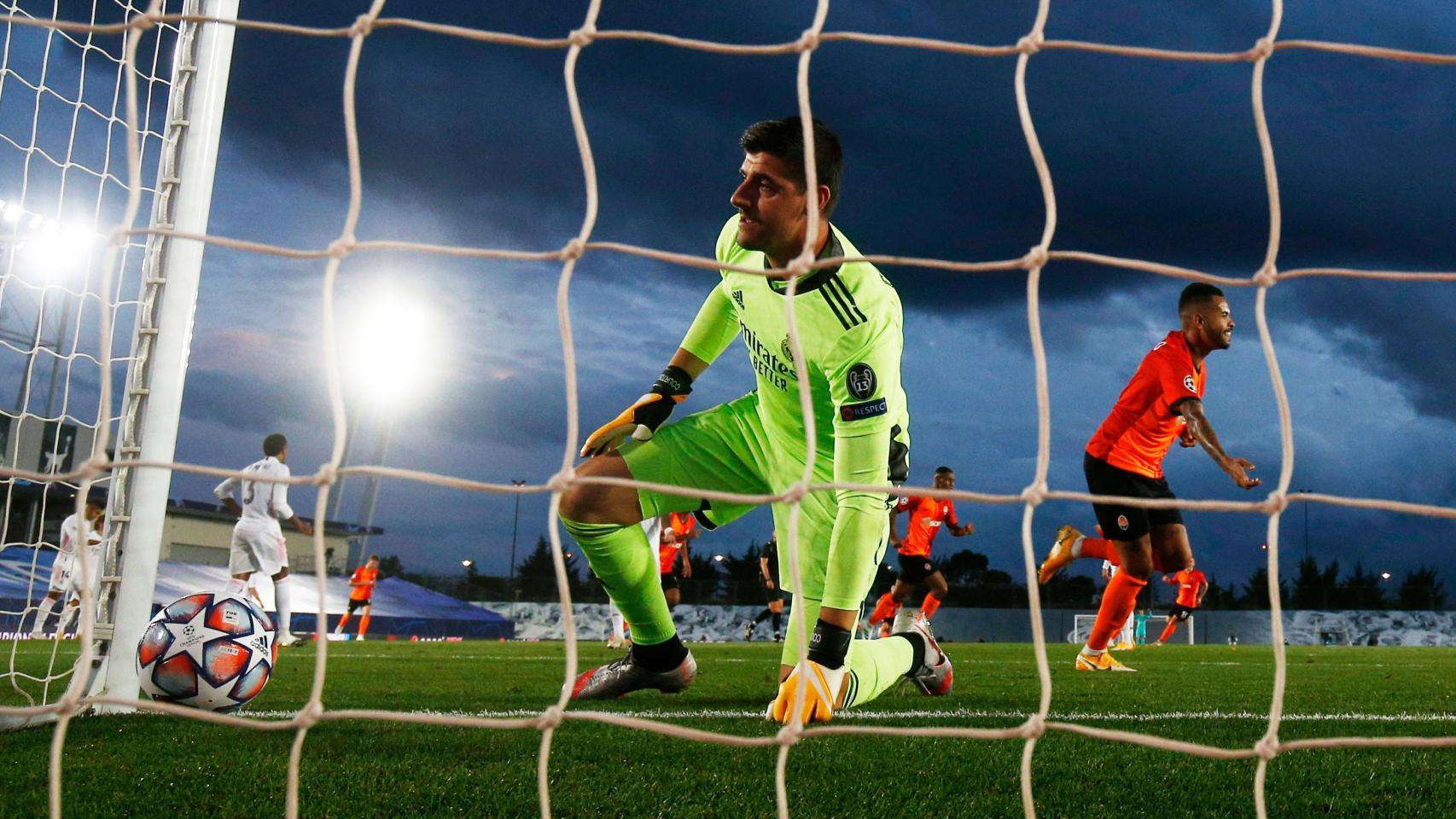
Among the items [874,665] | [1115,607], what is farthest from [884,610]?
[874,665]

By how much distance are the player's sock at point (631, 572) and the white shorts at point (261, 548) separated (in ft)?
22.2

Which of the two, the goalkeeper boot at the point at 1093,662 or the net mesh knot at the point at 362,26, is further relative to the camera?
the goalkeeper boot at the point at 1093,662

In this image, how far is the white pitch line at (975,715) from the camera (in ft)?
11.9

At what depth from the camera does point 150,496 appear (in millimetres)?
3533

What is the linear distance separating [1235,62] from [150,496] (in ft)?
10.8

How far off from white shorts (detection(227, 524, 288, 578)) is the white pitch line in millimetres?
6517

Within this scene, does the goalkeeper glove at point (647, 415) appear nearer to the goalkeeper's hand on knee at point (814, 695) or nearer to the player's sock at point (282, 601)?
the goalkeeper's hand on knee at point (814, 695)

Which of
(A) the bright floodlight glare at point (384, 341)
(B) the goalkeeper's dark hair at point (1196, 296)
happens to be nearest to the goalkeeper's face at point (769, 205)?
(B) the goalkeeper's dark hair at point (1196, 296)

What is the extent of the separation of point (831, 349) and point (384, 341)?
140ft

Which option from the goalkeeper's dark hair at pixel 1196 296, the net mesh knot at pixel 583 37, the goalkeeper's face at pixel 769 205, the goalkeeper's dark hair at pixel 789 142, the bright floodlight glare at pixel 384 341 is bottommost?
the net mesh knot at pixel 583 37

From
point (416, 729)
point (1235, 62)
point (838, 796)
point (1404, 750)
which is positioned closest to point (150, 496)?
point (416, 729)

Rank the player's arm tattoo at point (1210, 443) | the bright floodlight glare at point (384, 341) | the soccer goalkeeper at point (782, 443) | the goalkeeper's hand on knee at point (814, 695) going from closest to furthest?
the goalkeeper's hand on knee at point (814, 695), the soccer goalkeeper at point (782, 443), the player's arm tattoo at point (1210, 443), the bright floodlight glare at point (384, 341)

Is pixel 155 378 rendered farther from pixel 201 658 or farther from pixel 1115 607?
pixel 1115 607

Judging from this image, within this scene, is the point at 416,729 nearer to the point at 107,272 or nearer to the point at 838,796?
the point at 838,796
